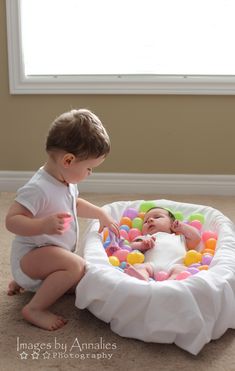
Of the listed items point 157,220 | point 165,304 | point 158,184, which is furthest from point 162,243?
point 158,184

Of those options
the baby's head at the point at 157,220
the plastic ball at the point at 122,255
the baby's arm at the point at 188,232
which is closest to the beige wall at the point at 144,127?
the baby's head at the point at 157,220

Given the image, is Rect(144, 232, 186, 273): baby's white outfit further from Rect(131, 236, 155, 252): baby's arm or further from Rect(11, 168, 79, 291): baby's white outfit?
Rect(11, 168, 79, 291): baby's white outfit

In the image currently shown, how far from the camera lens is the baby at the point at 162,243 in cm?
186

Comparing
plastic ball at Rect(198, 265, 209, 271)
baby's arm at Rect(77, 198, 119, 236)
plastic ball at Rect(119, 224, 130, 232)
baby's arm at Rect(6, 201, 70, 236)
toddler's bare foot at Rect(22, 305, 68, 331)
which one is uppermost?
baby's arm at Rect(6, 201, 70, 236)

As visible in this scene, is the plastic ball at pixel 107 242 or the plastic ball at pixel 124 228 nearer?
the plastic ball at pixel 107 242

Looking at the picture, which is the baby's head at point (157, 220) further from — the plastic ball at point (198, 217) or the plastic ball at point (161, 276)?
the plastic ball at point (161, 276)

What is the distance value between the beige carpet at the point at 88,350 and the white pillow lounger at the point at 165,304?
0.03 meters

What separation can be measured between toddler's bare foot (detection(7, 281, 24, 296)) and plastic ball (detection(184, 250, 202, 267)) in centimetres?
58

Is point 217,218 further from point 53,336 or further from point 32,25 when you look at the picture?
point 32,25

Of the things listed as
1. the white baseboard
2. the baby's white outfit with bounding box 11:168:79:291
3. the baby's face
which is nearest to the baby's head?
the baby's face

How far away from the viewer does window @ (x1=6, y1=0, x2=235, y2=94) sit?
2.81m

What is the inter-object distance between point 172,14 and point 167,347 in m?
1.80

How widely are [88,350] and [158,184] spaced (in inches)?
57.1

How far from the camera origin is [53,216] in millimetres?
1613
